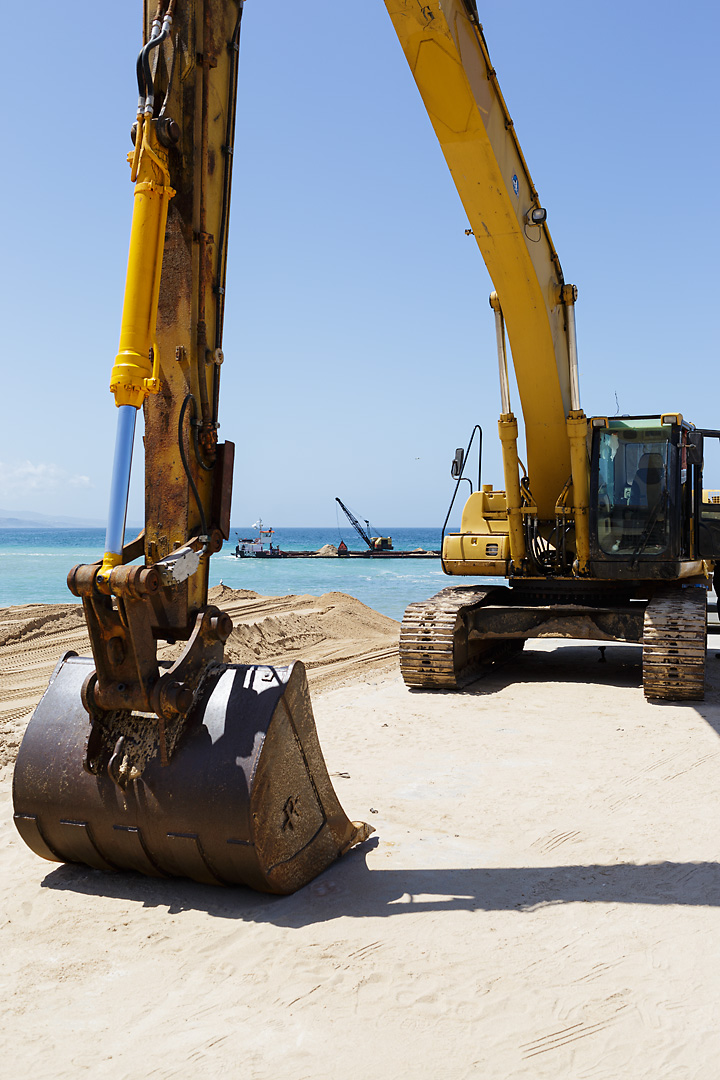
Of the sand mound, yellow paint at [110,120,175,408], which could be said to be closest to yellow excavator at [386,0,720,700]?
yellow paint at [110,120,175,408]

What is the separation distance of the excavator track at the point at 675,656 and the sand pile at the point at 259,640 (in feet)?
12.2

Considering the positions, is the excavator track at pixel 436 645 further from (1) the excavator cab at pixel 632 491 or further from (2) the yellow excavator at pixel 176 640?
(2) the yellow excavator at pixel 176 640

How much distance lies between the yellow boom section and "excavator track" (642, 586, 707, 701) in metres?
1.97

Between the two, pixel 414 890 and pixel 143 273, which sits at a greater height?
pixel 143 273

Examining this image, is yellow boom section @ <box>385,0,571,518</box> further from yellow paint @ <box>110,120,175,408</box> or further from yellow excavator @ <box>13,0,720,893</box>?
yellow paint @ <box>110,120,175,408</box>

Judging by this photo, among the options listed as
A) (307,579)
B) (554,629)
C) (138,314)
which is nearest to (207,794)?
(138,314)

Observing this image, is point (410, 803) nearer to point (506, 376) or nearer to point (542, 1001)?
point (542, 1001)

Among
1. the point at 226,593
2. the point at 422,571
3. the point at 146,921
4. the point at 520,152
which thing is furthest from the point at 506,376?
the point at 422,571

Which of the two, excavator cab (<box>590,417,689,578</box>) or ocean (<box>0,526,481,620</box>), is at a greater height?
excavator cab (<box>590,417,689,578</box>)

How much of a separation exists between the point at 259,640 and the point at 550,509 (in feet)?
18.2

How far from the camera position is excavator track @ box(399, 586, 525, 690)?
29.6ft

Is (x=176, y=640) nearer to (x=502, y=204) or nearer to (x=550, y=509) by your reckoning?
(x=502, y=204)

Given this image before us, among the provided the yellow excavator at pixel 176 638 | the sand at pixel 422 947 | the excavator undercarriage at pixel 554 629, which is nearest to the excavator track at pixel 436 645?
the excavator undercarriage at pixel 554 629

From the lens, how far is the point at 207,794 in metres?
3.74
